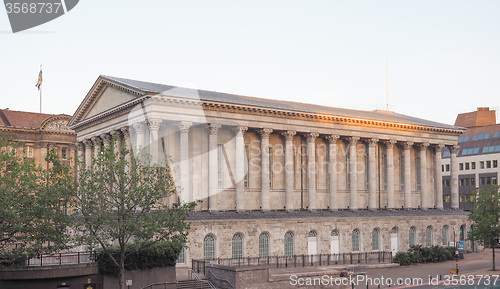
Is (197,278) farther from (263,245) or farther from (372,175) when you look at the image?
(372,175)

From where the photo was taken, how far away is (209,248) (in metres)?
51.9

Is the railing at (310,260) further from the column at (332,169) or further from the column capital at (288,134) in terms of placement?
the column capital at (288,134)

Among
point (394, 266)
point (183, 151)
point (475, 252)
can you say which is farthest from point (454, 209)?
point (183, 151)

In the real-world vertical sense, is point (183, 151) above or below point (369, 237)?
above

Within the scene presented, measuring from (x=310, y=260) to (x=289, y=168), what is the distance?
32.7ft

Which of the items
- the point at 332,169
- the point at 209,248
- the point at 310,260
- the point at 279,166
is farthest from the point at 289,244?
the point at 332,169

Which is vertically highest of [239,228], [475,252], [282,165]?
[282,165]

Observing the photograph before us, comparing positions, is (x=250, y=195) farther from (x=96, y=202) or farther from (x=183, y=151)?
→ (x=96, y=202)

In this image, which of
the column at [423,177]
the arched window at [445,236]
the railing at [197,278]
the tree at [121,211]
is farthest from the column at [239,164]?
the arched window at [445,236]

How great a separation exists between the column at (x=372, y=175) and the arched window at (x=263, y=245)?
1783 cm

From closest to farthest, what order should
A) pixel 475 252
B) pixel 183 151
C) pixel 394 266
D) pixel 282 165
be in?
pixel 183 151 < pixel 394 266 < pixel 282 165 < pixel 475 252

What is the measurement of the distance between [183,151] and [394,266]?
25390 millimetres

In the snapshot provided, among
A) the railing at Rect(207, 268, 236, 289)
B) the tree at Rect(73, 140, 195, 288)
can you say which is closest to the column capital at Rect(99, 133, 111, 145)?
the tree at Rect(73, 140, 195, 288)

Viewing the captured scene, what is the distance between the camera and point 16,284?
3691cm
